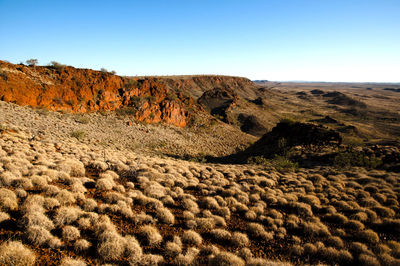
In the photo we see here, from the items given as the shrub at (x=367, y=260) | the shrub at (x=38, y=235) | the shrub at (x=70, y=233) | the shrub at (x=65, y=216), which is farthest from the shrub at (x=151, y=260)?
the shrub at (x=367, y=260)

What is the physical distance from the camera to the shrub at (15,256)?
364 cm

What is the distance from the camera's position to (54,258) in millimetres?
4152

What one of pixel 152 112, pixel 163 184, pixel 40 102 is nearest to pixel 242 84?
pixel 152 112

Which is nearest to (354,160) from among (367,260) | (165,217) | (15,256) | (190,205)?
(367,260)

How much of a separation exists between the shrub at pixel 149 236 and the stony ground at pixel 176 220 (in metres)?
0.03

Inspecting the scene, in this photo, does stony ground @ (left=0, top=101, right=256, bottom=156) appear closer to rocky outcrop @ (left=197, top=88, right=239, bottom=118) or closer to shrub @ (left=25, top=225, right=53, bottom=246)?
shrub @ (left=25, top=225, right=53, bottom=246)

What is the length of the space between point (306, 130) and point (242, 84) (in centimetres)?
10583

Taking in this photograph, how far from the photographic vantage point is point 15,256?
12.3ft

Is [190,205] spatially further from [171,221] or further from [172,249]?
[172,249]

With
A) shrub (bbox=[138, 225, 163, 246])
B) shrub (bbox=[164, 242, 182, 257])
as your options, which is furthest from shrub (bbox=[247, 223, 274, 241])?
shrub (bbox=[138, 225, 163, 246])

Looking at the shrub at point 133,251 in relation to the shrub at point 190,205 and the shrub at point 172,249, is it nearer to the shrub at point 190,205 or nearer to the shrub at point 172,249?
the shrub at point 172,249

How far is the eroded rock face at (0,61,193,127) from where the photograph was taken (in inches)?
948

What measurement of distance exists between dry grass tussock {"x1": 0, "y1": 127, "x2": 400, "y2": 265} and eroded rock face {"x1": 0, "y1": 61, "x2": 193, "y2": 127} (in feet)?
59.9

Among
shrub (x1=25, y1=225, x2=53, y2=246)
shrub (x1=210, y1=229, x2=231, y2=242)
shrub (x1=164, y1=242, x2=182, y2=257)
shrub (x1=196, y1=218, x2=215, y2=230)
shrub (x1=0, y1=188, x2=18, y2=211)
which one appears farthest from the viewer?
shrub (x1=196, y1=218, x2=215, y2=230)
